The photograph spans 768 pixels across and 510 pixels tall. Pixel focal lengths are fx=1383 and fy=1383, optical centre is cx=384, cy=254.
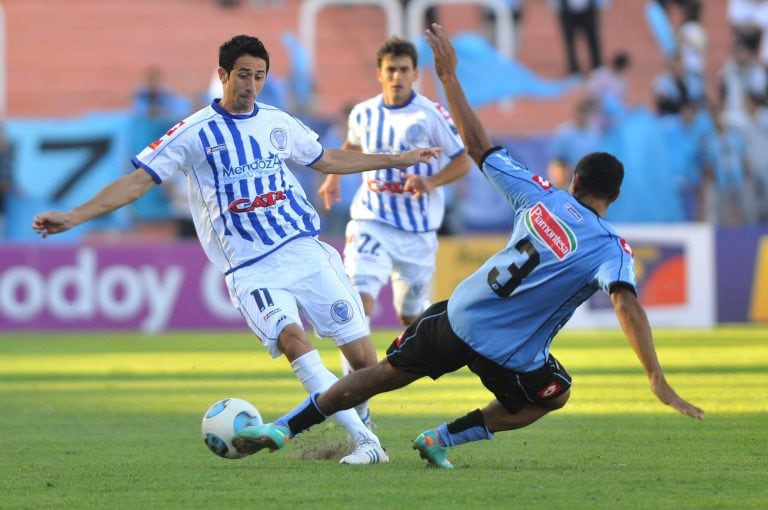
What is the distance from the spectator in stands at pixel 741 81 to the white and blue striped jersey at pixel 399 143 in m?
13.1

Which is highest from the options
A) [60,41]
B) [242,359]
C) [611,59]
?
[60,41]

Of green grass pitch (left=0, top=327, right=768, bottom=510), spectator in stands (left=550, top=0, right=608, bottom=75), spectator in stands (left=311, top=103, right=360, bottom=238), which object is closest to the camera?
green grass pitch (left=0, top=327, right=768, bottom=510)

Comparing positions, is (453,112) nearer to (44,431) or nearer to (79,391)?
(44,431)

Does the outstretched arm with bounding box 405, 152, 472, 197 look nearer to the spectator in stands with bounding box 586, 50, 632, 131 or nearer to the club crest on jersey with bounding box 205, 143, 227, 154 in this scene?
the club crest on jersey with bounding box 205, 143, 227, 154

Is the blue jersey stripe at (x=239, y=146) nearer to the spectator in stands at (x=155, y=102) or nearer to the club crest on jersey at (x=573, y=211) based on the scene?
the club crest on jersey at (x=573, y=211)

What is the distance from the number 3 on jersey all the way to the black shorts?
342 millimetres

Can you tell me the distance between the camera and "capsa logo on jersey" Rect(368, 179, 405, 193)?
407 inches

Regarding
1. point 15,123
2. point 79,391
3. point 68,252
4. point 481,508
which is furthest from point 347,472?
point 15,123

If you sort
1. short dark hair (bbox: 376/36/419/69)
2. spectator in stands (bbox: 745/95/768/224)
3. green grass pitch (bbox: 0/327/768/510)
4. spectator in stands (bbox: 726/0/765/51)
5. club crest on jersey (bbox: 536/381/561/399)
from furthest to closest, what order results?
spectator in stands (bbox: 726/0/765/51) < spectator in stands (bbox: 745/95/768/224) < short dark hair (bbox: 376/36/419/69) < club crest on jersey (bbox: 536/381/561/399) < green grass pitch (bbox: 0/327/768/510)

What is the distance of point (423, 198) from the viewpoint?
414 inches

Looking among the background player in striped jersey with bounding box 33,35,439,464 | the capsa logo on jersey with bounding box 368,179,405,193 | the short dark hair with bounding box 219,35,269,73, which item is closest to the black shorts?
the background player in striped jersey with bounding box 33,35,439,464

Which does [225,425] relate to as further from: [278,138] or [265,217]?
[278,138]

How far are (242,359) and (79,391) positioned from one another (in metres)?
3.21

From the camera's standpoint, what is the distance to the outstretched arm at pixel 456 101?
682cm
